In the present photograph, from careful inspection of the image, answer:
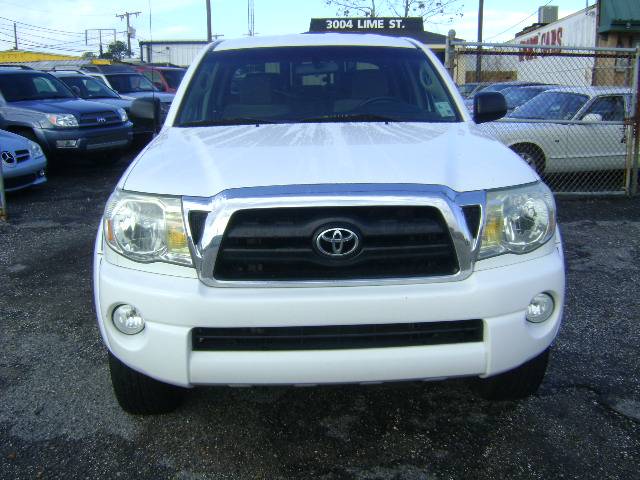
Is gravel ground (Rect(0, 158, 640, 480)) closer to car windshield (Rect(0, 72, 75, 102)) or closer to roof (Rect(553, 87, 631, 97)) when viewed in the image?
roof (Rect(553, 87, 631, 97))

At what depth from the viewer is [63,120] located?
1066cm

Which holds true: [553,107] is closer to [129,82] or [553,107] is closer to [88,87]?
[88,87]

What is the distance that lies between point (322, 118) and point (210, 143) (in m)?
0.79

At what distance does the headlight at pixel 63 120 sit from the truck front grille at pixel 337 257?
30.2ft

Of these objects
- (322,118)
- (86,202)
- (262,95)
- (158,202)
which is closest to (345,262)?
(158,202)

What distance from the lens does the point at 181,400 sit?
319 centimetres

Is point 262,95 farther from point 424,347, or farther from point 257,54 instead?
point 424,347

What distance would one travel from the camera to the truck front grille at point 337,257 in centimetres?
248

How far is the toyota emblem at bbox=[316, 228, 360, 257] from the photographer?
8.12ft

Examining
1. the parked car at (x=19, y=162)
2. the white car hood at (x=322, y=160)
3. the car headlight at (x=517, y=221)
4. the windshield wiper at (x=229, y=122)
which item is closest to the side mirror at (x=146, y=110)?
the windshield wiper at (x=229, y=122)

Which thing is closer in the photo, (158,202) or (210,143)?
(158,202)

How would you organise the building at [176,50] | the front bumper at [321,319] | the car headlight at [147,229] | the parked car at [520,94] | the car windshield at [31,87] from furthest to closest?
the building at [176,50] < the parked car at [520,94] < the car windshield at [31,87] < the car headlight at [147,229] < the front bumper at [321,319]

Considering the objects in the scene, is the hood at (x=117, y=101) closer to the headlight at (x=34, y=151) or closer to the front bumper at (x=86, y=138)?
the front bumper at (x=86, y=138)

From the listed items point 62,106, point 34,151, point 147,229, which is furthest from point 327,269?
point 62,106
